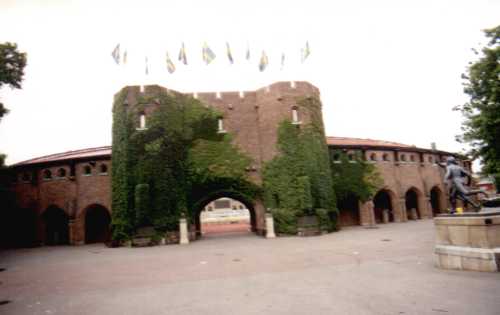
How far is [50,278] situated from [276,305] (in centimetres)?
907

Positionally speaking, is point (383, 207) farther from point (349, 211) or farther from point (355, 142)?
point (355, 142)

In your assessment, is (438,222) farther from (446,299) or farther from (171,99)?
(171,99)

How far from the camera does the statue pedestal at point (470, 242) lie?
738 cm

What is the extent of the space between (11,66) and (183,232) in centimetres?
1402

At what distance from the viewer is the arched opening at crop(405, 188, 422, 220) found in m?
29.1

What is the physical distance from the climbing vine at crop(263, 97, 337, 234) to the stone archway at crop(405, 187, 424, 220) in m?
12.3

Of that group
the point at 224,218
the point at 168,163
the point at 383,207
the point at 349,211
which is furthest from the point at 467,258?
the point at 224,218

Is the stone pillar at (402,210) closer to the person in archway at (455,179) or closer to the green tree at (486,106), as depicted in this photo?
the green tree at (486,106)

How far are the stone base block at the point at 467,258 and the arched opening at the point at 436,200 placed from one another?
1077 inches

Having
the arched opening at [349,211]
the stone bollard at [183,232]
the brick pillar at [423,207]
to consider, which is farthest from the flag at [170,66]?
the brick pillar at [423,207]

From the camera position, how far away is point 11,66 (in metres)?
15.3

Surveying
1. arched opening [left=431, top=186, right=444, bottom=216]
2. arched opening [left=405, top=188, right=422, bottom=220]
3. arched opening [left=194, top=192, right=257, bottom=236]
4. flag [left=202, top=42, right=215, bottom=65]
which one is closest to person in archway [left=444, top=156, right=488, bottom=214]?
arched opening [left=194, top=192, right=257, bottom=236]

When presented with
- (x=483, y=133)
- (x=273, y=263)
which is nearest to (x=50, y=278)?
(x=273, y=263)

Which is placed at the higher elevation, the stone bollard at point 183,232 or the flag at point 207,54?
the flag at point 207,54
